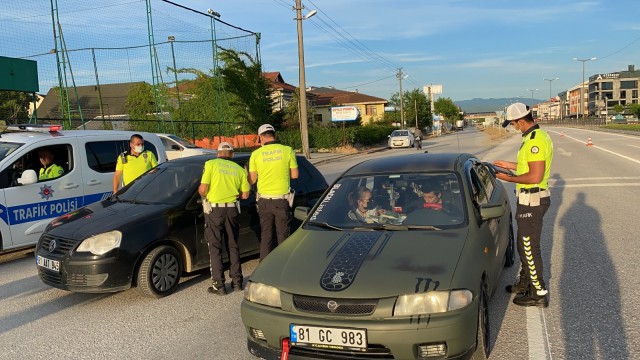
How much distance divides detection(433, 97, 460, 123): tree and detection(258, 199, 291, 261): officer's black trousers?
373ft

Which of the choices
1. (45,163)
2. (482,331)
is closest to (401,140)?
(45,163)

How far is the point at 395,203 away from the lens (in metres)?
4.29

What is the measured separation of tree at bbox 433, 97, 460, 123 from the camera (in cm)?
11681

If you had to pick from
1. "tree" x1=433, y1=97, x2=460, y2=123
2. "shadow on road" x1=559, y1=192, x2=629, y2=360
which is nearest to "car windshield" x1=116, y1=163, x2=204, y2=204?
"shadow on road" x1=559, y1=192, x2=629, y2=360

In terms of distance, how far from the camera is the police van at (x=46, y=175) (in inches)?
270

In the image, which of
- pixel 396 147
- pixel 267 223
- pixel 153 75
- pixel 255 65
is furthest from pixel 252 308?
pixel 396 147

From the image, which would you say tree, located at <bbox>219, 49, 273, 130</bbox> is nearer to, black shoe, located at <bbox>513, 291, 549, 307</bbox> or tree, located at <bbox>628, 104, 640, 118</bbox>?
black shoe, located at <bbox>513, 291, 549, 307</bbox>

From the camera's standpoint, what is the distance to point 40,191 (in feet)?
23.6

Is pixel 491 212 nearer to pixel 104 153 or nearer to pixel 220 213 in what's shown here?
pixel 220 213

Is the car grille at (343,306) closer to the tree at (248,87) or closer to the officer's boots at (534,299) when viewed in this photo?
the officer's boots at (534,299)

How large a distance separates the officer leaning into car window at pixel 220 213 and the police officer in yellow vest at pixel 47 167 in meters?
3.30

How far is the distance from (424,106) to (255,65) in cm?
5103

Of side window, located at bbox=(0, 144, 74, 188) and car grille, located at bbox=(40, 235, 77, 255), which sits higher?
side window, located at bbox=(0, 144, 74, 188)

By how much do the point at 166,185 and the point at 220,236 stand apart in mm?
1227
